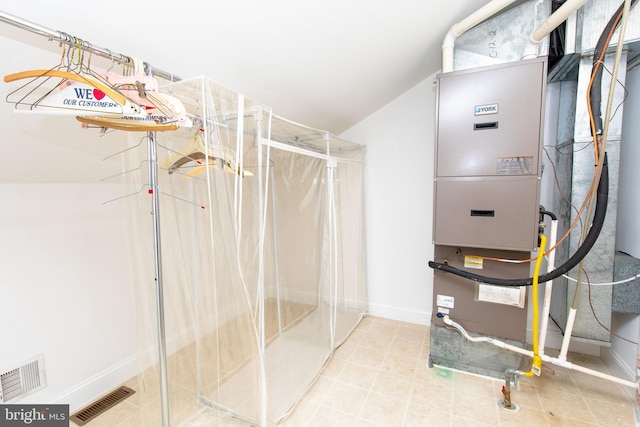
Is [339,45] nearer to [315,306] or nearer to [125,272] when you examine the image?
[315,306]

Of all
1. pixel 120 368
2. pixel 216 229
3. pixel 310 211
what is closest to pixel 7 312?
pixel 120 368

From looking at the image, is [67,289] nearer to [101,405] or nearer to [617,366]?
[101,405]

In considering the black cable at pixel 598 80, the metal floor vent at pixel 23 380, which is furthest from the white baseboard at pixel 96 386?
the black cable at pixel 598 80

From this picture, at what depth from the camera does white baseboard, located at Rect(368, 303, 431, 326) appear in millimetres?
2996

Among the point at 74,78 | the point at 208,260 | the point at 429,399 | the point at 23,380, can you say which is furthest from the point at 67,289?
the point at 429,399

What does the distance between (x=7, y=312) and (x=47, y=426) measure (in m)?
0.65

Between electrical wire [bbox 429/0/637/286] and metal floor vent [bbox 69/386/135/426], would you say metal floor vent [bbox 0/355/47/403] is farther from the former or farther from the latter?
electrical wire [bbox 429/0/637/286]

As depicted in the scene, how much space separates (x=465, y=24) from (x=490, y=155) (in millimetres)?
818

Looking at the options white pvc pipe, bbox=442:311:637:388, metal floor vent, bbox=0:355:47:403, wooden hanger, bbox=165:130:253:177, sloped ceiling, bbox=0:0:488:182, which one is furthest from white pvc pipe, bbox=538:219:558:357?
metal floor vent, bbox=0:355:47:403

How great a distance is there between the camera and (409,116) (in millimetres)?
2906

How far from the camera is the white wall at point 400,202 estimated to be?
2.88 m

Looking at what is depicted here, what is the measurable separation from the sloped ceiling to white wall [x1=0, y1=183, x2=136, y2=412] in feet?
0.57

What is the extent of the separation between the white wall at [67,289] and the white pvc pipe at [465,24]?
238 centimetres

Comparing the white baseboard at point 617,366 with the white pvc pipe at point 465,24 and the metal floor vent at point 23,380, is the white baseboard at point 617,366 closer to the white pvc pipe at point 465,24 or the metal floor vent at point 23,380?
the white pvc pipe at point 465,24
